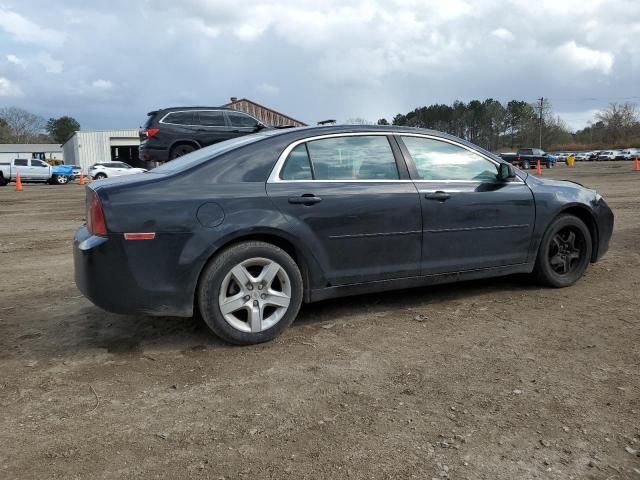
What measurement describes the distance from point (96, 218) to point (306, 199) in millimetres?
1426

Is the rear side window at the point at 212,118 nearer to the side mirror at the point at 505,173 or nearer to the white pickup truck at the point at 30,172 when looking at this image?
the side mirror at the point at 505,173

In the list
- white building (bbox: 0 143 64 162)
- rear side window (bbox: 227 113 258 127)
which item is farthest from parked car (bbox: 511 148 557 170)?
white building (bbox: 0 143 64 162)

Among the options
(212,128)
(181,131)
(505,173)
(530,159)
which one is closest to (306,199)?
(505,173)

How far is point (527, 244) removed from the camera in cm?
488

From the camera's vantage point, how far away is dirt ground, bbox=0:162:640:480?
2473mm

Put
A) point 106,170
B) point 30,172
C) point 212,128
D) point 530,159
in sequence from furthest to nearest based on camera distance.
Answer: point 530,159, point 106,170, point 30,172, point 212,128

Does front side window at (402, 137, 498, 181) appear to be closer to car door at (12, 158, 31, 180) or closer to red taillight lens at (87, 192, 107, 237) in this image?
red taillight lens at (87, 192, 107, 237)

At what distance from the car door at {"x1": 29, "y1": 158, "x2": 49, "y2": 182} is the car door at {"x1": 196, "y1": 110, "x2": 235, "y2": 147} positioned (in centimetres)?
2492

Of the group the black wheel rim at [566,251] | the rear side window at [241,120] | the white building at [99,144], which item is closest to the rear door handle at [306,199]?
the black wheel rim at [566,251]

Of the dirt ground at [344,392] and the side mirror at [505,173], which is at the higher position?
the side mirror at [505,173]

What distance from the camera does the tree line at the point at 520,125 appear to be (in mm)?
90125

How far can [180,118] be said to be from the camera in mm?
13547

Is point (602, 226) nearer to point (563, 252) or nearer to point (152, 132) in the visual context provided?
point (563, 252)

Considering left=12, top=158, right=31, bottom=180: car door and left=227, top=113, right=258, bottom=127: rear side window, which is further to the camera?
left=12, top=158, right=31, bottom=180: car door
